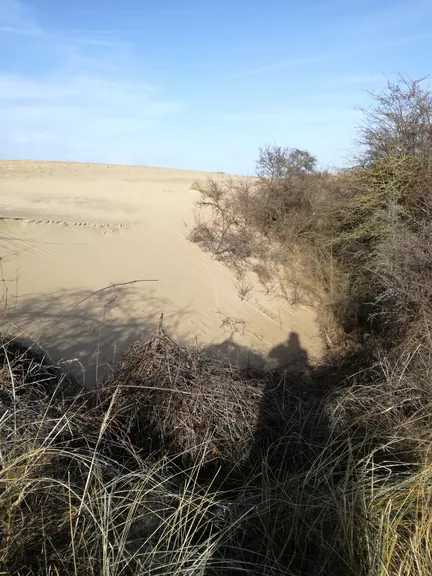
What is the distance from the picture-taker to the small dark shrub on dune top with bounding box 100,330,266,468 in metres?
3.37

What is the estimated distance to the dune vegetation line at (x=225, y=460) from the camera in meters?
2.00

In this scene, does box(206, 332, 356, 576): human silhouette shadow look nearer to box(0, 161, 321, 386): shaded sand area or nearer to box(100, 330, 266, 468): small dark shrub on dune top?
box(100, 330, 266, 468): small dark shrub on dune top

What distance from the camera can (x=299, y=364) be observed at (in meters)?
7.27

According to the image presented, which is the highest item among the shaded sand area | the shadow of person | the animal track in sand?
the animal track in sand

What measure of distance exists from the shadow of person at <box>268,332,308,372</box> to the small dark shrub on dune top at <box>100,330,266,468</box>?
132 inches

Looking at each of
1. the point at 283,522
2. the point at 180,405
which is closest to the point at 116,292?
the point at 180,405

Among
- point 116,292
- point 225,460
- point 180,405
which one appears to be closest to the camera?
point 225,460

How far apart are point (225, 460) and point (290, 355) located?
4.79m

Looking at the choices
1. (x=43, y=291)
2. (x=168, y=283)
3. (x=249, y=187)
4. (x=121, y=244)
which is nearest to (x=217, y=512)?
(x=43, y=291)

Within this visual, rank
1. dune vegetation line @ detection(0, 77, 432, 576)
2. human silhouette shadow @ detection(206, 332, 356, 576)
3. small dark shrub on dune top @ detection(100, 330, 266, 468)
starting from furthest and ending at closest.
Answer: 1. small dark shrub on dune top @ detection(100, 330, 266, 468)
2. human silhouette shadow @ detection(206, 332, 356, 576)
3. dune vegetation line @ detection(0, 77, 432, 576)

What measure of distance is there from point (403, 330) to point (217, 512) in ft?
13.4

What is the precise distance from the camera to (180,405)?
351 cm

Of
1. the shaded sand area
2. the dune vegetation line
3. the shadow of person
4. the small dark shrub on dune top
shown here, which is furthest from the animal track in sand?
the small dark shrub on dune top

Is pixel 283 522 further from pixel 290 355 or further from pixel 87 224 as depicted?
pixel 87 224
